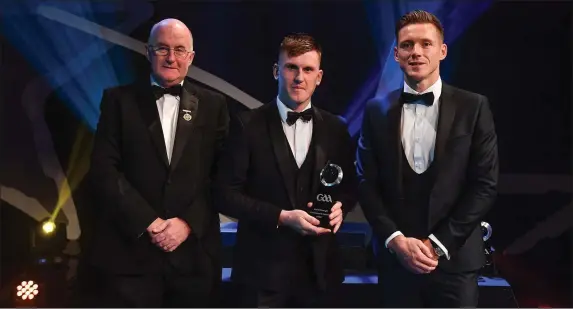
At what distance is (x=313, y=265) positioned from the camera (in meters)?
2.79

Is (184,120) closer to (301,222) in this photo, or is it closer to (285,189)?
(285,189)

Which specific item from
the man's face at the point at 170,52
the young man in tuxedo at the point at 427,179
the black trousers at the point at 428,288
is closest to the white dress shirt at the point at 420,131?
the young man in tuxedo at the point at 427,179

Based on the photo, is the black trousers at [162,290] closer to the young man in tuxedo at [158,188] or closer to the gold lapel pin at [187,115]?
the young man in tuxedo at [158,188]

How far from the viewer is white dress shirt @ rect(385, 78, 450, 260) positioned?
2.74 m

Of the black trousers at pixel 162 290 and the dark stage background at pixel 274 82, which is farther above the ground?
the dark stage background at pixel 274 82

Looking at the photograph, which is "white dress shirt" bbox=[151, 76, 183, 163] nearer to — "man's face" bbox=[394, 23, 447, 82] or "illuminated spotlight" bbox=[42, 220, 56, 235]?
"man's face" bbox=[394, 23, 447, 82]

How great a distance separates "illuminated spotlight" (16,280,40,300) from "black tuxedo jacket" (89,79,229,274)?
59.4 inches

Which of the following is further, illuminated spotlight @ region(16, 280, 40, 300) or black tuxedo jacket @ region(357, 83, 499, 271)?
illuminated spotlight @ region(16, 280, 40, 300)

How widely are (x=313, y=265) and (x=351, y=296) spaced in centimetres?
140

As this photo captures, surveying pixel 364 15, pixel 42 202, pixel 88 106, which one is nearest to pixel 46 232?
pixel 42 202

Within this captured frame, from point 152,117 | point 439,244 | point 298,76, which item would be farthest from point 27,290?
point 439,244

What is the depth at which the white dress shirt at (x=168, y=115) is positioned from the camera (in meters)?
2.96

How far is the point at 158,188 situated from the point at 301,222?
81 centimetres

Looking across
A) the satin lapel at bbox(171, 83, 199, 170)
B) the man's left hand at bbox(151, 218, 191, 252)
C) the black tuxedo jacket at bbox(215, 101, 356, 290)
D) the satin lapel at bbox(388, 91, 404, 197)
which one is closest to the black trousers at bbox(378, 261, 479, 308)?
the black tuxedo jacket at bbox(215, 101, 356, 290)
